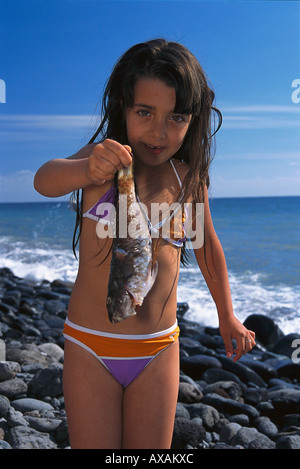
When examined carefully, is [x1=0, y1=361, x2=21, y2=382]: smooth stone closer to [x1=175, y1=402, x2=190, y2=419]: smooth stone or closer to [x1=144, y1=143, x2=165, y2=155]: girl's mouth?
[x1=175, y1=402, x2=190, y2=419]: smooth stone

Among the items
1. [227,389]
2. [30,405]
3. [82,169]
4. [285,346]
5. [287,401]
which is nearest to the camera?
[82,169]

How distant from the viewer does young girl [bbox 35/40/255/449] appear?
8.04 feet

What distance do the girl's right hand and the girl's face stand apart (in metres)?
0.45

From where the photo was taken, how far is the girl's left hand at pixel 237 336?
115 inches

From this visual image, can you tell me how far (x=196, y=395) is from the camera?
5.85 metres

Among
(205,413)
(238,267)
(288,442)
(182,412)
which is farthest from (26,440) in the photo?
(238,267)

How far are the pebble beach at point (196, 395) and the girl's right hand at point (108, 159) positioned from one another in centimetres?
300

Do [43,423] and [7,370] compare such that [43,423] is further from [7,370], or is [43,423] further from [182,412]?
[182,412]

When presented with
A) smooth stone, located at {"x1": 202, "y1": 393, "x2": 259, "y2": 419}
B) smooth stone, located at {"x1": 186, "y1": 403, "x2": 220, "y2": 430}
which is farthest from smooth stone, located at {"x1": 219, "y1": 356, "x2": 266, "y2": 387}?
smooth stone, located at {"x1": 186, "y1": 403, "x2": 220, "y2": 430}

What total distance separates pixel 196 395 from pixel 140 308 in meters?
3.64

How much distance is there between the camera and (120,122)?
2721 millimetres

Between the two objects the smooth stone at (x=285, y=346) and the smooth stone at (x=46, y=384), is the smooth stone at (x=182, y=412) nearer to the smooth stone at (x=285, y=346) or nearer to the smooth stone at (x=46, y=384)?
the smooth stone at (x=46, y=384)

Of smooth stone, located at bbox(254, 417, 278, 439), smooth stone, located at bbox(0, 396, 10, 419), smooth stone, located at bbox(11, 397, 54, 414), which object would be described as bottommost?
smooth stone, located at bbox(254, 417, 278, 439)

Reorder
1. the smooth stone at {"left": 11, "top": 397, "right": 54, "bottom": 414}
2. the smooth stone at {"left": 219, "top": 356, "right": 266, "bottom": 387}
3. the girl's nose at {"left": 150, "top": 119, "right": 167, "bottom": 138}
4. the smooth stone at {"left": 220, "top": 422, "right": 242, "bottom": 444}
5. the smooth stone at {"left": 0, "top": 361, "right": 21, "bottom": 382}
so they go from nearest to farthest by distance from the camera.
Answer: the girl's nose at {"left": 150, "top": 119, "right": 167, "bottom": 138} → the smooth stone at {"left": 11, "top": 397, "right": 54, "bottom": 414} → the smooth stone at {"left": 220, "top": 422, "right": 242, "bottom": 444} → the smooth stone at {"left": 0, "top": 361, "right": 21, "bottom": 382} → the smooth stone at {"left": 219, "top": 356, "right": 266, "bottom": 387}
